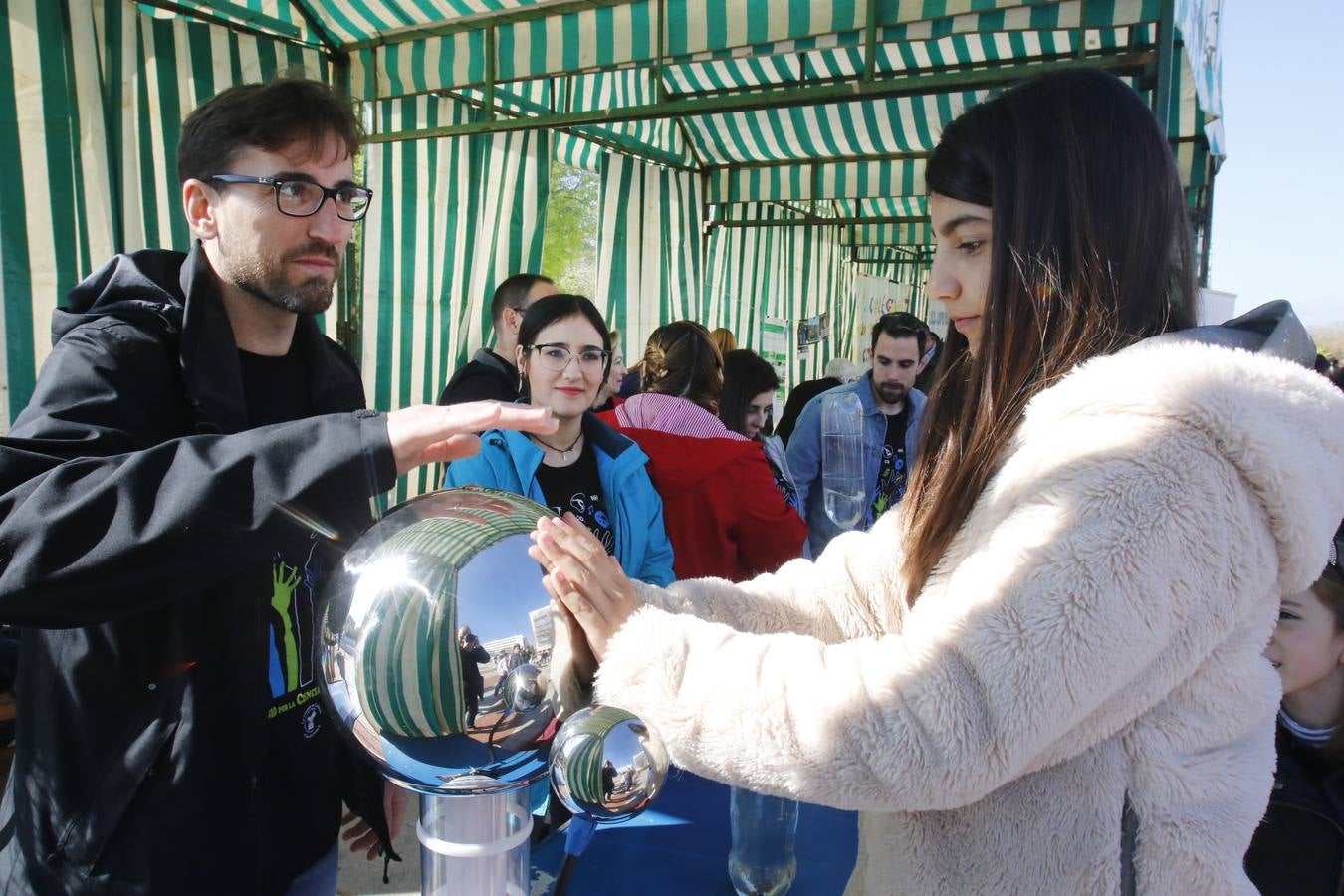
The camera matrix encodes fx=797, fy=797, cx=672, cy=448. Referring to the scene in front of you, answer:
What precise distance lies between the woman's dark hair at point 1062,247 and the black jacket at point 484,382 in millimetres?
2768

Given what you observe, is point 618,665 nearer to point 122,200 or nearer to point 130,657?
point 130,657

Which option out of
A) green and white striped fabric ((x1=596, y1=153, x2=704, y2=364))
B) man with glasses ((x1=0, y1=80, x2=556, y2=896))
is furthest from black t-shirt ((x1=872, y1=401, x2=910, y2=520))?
green and white striped fabric ((x1=596, y1=153, x2=704, y2=364))

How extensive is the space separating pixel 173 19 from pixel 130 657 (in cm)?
402

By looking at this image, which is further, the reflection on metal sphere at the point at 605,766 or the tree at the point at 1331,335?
the tree at the point at 1331,335

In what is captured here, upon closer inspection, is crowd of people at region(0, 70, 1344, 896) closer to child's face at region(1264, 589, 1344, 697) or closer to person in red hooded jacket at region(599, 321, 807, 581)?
child's face at region(1264, 589, 1344, 697)

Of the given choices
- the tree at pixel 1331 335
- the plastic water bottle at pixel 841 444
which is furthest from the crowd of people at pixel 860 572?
the tree at pixel 1331 335

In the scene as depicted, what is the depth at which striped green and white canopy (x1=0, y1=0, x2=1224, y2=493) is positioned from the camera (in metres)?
3.55

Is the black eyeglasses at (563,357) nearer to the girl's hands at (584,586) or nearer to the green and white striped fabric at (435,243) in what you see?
the girl's hands at (584,586)

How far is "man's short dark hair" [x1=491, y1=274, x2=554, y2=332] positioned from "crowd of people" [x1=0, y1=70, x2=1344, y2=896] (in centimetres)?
262

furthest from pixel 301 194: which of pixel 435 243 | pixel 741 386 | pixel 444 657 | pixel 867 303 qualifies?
pixel 867 303

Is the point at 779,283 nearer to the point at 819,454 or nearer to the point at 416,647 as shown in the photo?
the point at 819,454

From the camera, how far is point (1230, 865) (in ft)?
3.02

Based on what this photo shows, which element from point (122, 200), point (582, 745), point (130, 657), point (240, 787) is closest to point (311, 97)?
point (130, 657)

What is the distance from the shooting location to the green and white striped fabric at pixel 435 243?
5246 millimetres
